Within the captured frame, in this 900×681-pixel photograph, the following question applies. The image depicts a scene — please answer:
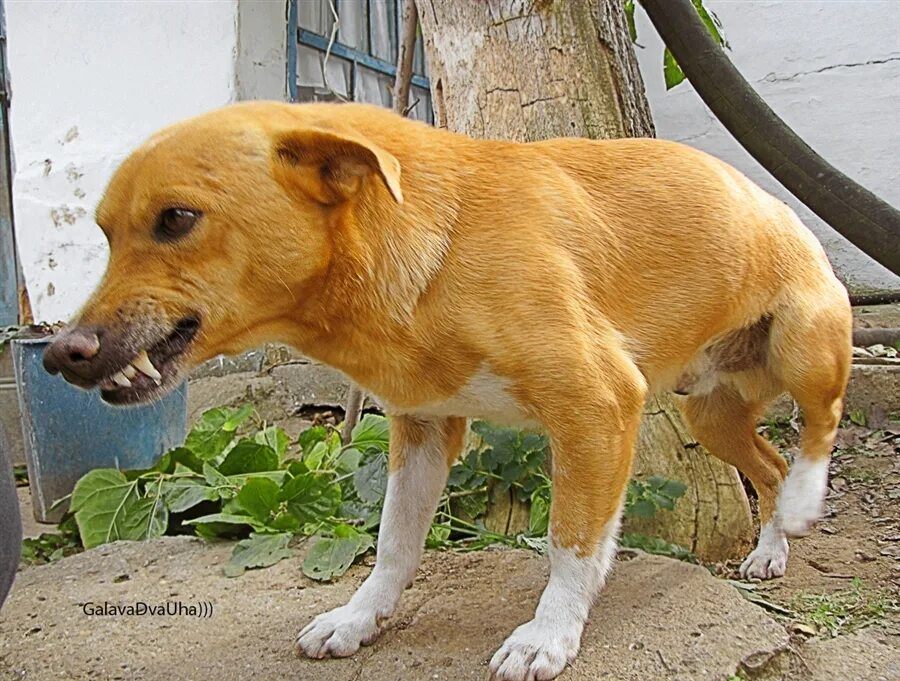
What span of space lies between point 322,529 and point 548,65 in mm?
1696

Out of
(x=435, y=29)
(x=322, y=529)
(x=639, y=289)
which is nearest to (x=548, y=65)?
(x=435, y=29)

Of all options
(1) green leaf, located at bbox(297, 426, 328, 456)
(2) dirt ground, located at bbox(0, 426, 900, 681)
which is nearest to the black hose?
(2) dirt ground, located at bbox(0, 426, 900, 681)

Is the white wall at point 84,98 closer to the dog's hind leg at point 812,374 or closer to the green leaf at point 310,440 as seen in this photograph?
the green leaf at point 310,440

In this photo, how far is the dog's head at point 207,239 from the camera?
70.6 inches

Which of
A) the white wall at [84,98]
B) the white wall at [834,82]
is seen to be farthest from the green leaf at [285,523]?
the white wall at [834,82]

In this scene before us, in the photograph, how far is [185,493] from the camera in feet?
11.2

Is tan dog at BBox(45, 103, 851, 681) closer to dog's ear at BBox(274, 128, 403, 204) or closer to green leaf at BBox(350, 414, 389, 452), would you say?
dog's ear at BBox(274, 128, 403, 204)

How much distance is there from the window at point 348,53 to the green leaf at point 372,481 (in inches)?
126

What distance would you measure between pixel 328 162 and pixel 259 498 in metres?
1.56

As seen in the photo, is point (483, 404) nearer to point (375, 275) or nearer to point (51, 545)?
point (375, 275)

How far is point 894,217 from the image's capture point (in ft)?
9.50

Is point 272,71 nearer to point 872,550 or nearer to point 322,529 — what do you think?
point 322,529

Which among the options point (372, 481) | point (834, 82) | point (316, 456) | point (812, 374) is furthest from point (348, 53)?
point (812, 374)

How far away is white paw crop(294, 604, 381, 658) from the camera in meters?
2.19
